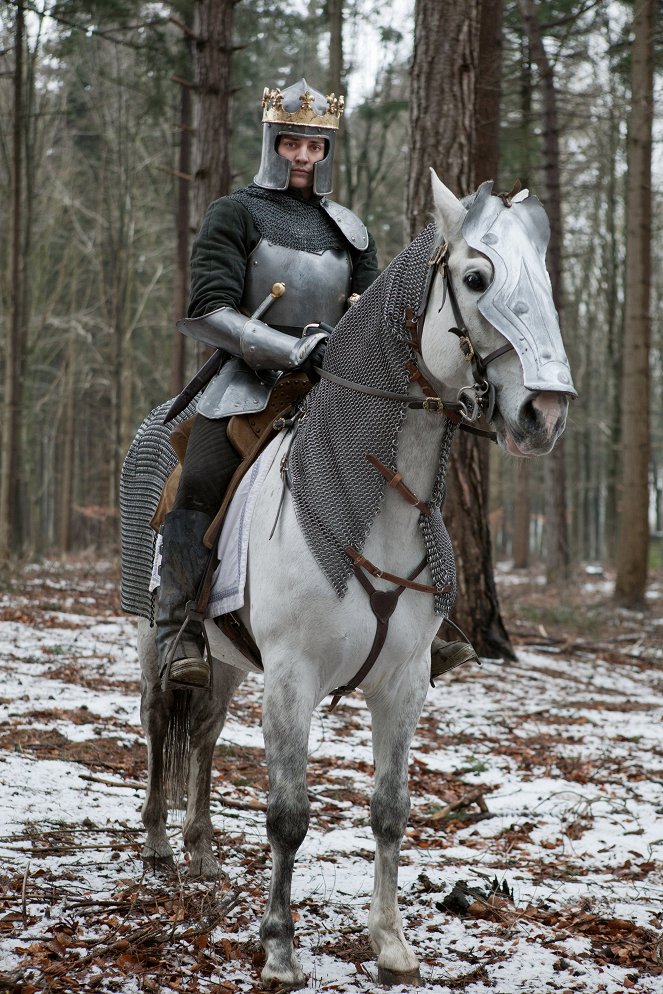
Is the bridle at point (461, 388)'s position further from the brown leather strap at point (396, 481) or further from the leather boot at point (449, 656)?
Result: the leather boot at point (449, 656)

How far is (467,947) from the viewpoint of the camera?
12.5 feet

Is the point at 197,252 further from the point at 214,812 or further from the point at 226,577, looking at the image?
the point at 214,812

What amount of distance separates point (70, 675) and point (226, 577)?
14.3 feet

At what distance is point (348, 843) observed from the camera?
4.89 metres

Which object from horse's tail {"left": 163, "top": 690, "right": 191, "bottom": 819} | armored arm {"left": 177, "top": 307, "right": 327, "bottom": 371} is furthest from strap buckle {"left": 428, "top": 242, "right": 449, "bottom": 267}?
horse's tail {"left": 163, "top": 690, "right": 191, "bottom": 819}

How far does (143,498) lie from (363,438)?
175 centimetres

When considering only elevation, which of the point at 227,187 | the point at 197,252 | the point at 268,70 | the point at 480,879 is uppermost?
the point at 268,70

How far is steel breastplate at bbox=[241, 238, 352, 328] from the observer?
4.06m

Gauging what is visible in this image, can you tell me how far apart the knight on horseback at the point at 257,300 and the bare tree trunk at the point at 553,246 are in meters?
10.6

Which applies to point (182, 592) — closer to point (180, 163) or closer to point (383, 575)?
point (383, 575)

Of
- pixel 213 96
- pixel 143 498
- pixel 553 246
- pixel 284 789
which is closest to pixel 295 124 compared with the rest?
pixel 143 498

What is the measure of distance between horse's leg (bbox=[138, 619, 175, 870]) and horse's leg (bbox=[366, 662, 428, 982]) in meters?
1.25

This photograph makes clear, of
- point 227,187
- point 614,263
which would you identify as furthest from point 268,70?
point 227,187

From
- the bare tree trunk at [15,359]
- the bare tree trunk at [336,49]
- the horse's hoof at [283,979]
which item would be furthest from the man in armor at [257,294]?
the bare tree trunk at [336,49]
